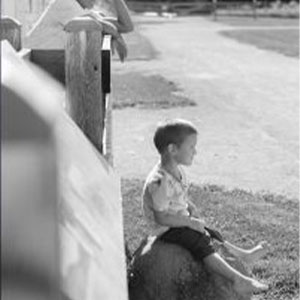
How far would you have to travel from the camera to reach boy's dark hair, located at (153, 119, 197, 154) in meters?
3.40

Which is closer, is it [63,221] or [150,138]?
[63,221]

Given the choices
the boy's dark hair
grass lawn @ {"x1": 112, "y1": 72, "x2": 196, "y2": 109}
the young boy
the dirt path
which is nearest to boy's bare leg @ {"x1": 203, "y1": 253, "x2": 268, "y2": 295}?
the young boy

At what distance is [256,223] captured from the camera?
614 cm

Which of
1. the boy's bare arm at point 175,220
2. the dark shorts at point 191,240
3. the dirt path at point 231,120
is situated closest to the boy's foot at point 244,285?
the dark shorts at point 191,240

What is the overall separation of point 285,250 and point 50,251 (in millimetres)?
4886

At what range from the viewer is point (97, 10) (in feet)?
16.6

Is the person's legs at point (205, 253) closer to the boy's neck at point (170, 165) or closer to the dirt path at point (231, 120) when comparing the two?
the boy's neck at point (170, 165)

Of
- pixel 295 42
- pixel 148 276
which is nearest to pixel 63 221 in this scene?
pixel 148 276

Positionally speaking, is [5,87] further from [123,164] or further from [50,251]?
[123,164]

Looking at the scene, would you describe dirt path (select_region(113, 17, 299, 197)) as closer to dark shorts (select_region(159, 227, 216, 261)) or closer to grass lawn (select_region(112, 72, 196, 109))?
grass lawn (select_region(112, 72, 196, 109))

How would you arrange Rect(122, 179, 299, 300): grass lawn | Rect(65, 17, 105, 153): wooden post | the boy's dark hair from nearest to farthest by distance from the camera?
Rect(65, 17, 105, 153): wooden post
the boy's dark hair
Rect(122, 179, 299, 300): grass lawn

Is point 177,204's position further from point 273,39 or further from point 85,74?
point 273,39

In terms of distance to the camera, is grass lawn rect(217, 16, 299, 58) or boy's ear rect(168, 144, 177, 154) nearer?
boy's ear rect(168, 144, 177, 154)

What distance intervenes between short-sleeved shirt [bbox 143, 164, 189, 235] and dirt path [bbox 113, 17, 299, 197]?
12.9 ft
